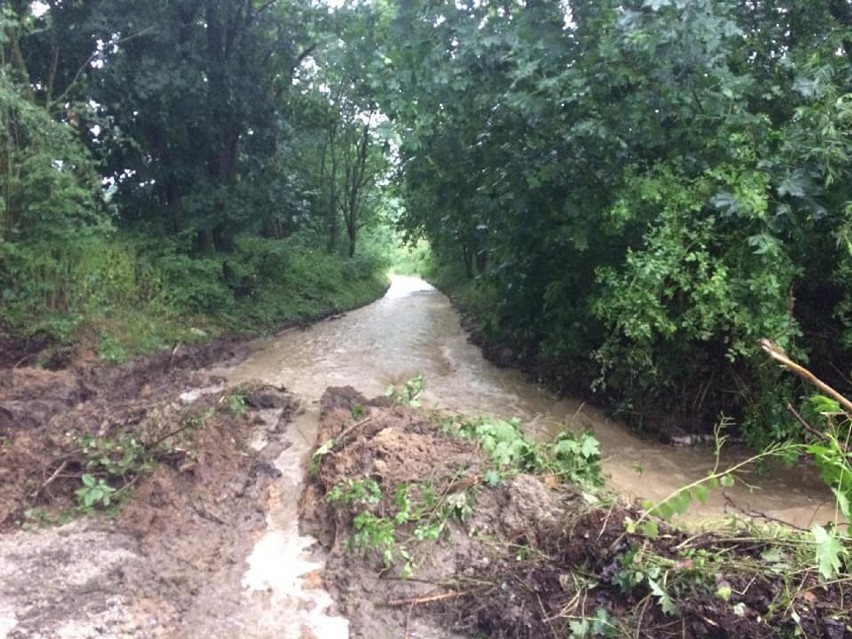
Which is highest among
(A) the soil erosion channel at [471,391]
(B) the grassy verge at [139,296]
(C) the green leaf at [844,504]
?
(B) the grassy verge at [139,296]

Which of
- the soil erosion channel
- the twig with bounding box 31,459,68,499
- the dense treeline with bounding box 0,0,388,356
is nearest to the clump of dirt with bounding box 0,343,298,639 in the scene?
the twig with bounding box 31,459,68,499

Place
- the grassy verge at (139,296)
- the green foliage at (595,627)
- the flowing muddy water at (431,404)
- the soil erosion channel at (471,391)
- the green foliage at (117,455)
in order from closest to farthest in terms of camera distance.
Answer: the green foliage at (595,627) → the flowing muddy water at (431,404) → the green foliage at (117,455) → the soil erosion channel at (471,391) → the grassy verge at (139,296)

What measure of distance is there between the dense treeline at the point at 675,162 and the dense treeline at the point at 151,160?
6.04 ft

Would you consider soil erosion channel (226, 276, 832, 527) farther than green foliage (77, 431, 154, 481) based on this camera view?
Yes

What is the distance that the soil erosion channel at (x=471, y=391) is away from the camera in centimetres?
664

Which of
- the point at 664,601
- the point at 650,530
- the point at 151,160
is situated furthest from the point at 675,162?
the point at 151,160

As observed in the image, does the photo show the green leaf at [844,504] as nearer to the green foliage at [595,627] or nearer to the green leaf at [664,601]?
the green leaf at [664,601]

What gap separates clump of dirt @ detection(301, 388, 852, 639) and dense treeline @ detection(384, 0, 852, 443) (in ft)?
10.7

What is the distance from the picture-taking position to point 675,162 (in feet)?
24.9

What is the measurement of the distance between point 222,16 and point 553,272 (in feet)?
29.8

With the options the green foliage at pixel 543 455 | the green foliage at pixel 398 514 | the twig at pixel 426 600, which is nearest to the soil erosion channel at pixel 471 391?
the green foliage at pixel 543 455

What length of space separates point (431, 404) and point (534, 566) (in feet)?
16.8

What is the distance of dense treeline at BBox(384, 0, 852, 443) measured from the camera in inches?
268

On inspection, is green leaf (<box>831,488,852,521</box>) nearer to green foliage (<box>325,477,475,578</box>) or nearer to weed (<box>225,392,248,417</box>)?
green foliage (<box>325,477,475,578</box>)
